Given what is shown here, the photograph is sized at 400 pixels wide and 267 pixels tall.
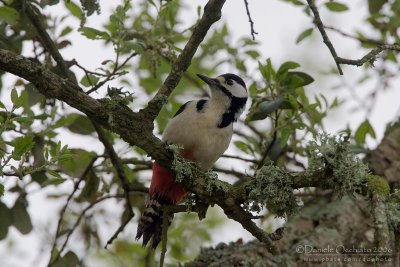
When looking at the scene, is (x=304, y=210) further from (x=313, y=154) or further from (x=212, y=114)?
(x=313, y=154)

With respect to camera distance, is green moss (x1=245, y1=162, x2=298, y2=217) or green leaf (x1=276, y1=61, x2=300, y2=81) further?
green leaf (x1=276, y1=61, x2=300, y2=81)

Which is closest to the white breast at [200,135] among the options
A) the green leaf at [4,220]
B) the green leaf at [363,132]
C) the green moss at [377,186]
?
the green leaf at [363,132]

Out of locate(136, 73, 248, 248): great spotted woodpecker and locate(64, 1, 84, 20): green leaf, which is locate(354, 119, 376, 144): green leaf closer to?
locate(136, 73, 248, 248): great spotted woodpecker

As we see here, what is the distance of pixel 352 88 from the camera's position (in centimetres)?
505

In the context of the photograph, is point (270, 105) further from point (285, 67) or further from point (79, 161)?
point (79, 161)

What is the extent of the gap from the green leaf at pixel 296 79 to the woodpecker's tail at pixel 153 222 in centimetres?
118

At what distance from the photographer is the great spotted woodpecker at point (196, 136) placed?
3.74 meters

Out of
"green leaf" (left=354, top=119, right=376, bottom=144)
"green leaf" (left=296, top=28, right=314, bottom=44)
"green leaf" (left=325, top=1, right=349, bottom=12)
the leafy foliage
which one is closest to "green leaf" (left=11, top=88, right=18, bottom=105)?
the leafy foliage

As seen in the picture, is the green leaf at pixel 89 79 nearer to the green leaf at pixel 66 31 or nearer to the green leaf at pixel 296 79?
the green leaf at pixel 66 31

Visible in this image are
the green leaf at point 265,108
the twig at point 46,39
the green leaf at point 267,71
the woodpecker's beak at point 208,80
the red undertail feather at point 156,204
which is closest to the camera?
the green leaf at point 265,108

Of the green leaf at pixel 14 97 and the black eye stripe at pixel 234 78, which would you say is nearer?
the green leaf at pixel 14 97

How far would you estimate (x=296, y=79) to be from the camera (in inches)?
140

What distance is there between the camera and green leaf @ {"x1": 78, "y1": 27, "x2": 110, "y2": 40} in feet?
11.0

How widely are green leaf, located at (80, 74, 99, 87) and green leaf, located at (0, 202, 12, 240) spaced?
103cm
